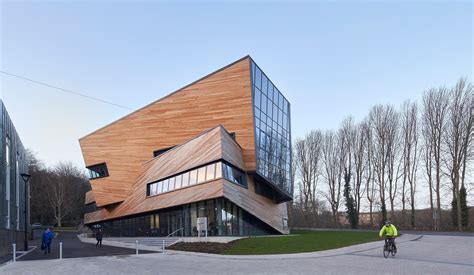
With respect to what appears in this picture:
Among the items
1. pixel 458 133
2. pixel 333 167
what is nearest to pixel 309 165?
pixel 333 167

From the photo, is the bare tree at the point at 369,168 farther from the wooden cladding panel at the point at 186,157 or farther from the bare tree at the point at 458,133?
the wooden cladding panel at the point at 186,157

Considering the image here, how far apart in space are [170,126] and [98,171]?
10.6m

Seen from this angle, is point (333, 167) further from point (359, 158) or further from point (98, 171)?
point (98, 171)

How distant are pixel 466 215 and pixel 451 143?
7.38 m

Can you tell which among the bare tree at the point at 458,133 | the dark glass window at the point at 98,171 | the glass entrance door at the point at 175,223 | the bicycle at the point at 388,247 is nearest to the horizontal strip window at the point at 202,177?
the glass entrance door at the point at 175,223

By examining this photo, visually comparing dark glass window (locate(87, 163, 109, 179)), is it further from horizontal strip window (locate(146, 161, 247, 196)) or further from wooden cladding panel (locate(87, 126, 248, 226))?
horizontal strip window (locate(146, 161, 247, 196))

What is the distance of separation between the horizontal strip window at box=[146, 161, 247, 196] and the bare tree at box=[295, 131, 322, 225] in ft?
124

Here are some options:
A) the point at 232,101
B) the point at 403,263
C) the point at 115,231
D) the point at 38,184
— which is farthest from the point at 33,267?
the point at 38,184

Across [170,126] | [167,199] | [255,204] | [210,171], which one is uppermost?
[170,126]

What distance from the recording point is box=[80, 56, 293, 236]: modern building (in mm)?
30859

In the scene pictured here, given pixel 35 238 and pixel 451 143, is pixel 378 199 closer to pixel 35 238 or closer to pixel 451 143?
pixel 451 143

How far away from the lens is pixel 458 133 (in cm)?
4478

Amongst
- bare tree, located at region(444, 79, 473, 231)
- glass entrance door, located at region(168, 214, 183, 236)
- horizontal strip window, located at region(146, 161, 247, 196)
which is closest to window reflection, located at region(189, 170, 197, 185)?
horizontal strip window, located at region(146, 161, 247, 196)

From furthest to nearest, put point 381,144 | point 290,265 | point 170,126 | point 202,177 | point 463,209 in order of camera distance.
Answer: point 381,144, point 463,209, point 170,126, point 202,177, point 290,265
